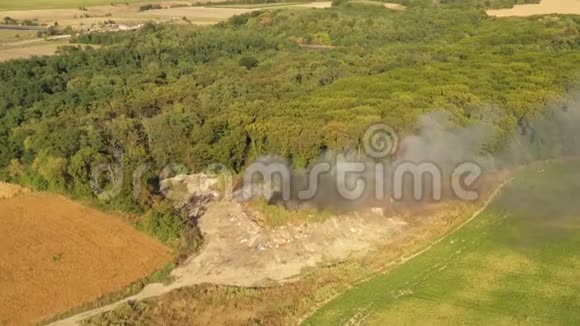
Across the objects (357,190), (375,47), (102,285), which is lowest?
(102,285)

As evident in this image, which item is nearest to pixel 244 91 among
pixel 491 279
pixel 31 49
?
pixel 491 279

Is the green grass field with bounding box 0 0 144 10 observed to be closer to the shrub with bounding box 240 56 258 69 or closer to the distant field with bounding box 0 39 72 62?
the distant field with bounding box 0 39 72 62

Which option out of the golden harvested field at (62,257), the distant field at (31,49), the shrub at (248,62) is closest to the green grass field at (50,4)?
the distant field at (31,49)

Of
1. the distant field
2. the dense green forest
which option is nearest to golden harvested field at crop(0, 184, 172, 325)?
the dense green forest

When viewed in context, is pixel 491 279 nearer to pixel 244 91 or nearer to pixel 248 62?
pixel 244 91

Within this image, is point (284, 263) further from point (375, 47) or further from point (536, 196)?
point (375, 47)

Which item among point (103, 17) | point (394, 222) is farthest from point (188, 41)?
point (394, 222)
